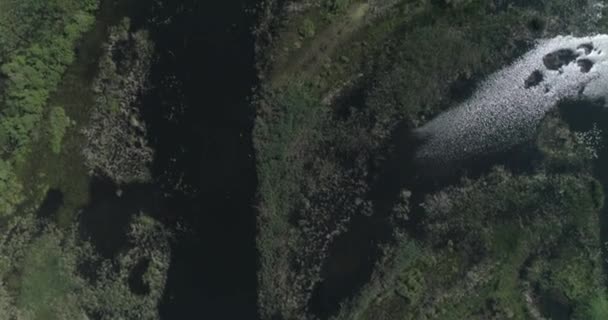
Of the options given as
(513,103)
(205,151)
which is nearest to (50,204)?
(205,151)

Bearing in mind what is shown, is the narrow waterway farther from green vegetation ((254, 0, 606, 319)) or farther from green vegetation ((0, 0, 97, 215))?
green vegetation ((0, 0, 97, 215))

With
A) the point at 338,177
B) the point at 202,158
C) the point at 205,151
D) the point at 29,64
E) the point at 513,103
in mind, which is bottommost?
the point at 338,177

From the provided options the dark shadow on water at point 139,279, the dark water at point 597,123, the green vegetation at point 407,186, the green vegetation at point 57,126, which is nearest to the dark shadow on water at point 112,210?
the dark shadow on water at point 139,279

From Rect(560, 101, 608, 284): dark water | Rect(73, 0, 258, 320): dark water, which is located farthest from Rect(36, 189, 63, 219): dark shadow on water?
Rect(560, 101, 608, 284): dark water

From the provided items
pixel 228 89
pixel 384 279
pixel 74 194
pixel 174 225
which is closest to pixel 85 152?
pixel 74 194

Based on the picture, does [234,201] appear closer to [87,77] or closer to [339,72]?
[339,72]

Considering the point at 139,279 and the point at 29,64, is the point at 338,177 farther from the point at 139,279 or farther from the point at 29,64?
the point at 29,64
